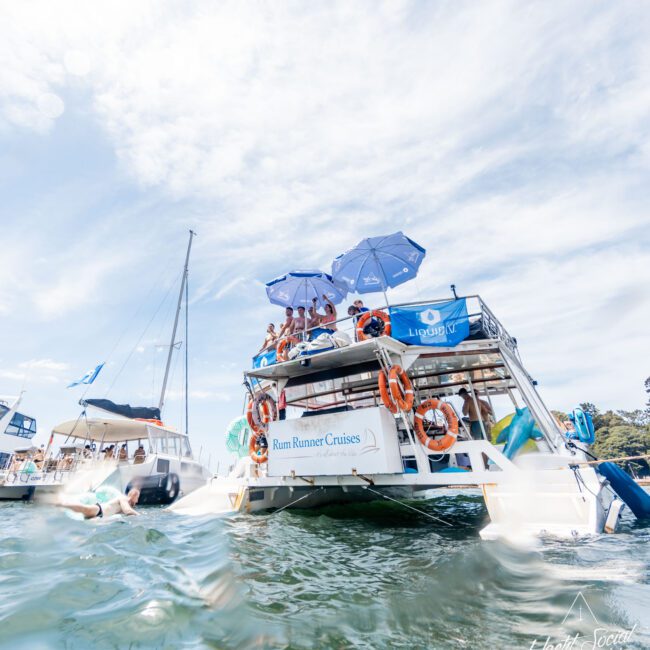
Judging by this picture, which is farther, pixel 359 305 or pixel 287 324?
pixel 287 324

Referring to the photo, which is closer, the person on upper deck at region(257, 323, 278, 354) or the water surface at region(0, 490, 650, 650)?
the water surface at region(0, 490, 650, 650)

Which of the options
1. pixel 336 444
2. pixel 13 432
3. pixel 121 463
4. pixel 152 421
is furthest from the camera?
pixel 13 432

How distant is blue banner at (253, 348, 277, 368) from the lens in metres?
9.91

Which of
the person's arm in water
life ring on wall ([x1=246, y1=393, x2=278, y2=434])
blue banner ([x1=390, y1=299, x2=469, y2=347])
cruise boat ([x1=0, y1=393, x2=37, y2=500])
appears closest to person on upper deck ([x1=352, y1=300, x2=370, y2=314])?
blue banner ([x1=390, y1=299, x2=469, y2=347])

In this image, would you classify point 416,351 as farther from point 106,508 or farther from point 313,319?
point 106,508

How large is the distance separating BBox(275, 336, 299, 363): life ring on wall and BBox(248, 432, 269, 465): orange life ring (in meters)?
2.43

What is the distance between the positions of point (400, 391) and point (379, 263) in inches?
208

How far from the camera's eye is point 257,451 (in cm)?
986

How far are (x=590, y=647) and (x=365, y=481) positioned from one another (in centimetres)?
547

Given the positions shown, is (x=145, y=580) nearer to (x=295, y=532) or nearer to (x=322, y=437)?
(x=295, y=532)

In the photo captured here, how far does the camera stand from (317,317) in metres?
11.1

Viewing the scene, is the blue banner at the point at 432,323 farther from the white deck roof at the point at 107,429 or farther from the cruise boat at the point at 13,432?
the cruise boat at the point at 13,432

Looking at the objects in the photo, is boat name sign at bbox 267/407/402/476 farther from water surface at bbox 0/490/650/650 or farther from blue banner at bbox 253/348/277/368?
blue banner at bbox 253/348/277/368

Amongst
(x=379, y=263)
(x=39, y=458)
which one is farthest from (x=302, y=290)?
(x=39, y=458)
